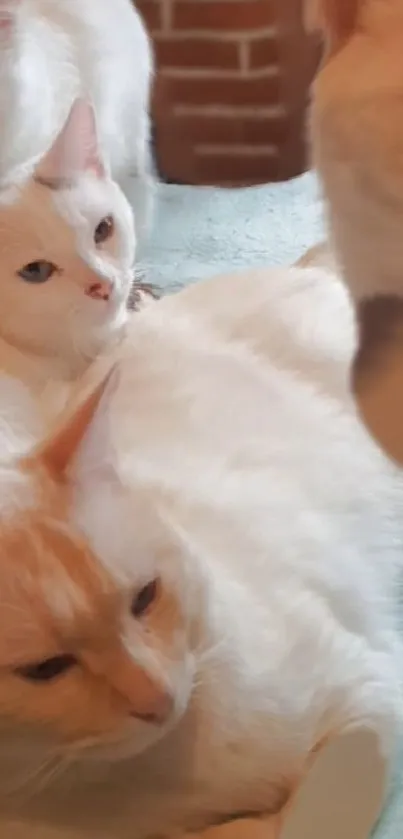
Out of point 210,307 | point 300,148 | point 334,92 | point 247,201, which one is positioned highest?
point 334,92

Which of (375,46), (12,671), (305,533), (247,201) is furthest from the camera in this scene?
(247,201)

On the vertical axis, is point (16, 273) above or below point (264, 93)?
above

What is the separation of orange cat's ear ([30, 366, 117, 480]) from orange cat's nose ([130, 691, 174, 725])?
0.13 m

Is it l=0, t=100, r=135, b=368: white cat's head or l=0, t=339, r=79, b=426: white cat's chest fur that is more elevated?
l=0, t=100, r=135, b=368: white cat's head

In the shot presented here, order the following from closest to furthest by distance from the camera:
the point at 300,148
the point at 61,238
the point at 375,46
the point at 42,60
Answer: the point at 375,46
the point at 61,238
the point at 42,60
the point at 300,148

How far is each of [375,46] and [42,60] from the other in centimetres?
99

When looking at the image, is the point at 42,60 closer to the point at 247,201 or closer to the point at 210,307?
the point at 247,201

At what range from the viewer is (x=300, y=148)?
1951 millimetres

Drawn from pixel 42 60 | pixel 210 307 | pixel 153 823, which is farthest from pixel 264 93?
pixel 153 823

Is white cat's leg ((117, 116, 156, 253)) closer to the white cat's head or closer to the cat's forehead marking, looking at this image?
the white cat's head

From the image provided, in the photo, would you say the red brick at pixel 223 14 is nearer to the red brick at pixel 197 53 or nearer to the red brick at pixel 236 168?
the red brick at pixel 197 53

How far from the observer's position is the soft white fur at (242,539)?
634mm

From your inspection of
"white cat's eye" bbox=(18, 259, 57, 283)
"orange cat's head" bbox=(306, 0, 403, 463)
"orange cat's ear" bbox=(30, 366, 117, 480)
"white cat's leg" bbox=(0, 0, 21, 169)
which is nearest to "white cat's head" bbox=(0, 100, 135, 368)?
"white cat's eye" bbox=(18, 259, 57, 283)

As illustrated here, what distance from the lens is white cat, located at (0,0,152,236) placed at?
116 centimetres
